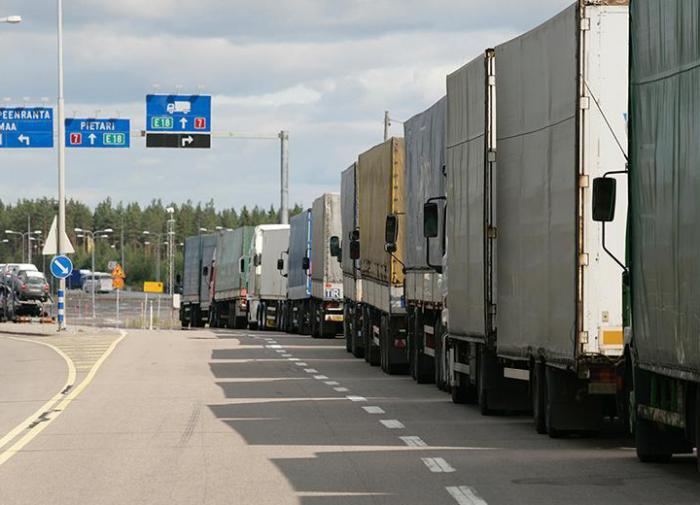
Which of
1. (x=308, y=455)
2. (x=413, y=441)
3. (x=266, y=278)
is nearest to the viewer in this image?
(x=308, y=455)

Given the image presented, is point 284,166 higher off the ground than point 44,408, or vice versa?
point 284,166

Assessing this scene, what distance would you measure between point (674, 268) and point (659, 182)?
2.53ft

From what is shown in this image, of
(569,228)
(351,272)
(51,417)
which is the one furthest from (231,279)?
(569,228)

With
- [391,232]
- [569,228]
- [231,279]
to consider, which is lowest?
[231,279]

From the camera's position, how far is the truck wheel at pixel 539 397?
A: 57.4ft

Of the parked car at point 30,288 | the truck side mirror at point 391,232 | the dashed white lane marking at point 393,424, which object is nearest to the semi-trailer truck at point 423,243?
the truck side mirror at point 391,232

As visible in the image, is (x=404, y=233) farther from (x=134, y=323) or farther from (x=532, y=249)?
(x=134, y=323)

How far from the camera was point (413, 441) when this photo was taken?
1683 cm

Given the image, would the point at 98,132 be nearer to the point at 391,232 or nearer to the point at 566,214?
the point at 391,232

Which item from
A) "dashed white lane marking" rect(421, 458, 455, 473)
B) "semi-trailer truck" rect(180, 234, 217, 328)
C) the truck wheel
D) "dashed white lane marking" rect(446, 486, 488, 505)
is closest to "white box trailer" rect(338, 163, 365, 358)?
the truck wheel

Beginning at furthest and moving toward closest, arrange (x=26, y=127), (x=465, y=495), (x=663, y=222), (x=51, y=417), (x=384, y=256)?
(x=26, y=127), (x=384, y=256), (x=51, y=417), (x=663, y=222), (x=465, y=495)

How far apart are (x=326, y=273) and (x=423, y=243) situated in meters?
21.6

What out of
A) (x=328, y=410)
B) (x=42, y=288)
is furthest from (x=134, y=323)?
(x=328, y=410)

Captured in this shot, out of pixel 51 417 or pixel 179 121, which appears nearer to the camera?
pixel 51 417
